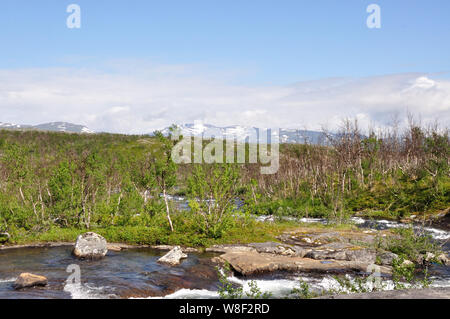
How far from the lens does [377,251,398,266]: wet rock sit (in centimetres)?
2031

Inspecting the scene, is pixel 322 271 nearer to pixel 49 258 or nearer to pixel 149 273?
pixel 149 273

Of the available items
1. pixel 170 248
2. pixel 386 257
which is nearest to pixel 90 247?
pixel 170 248

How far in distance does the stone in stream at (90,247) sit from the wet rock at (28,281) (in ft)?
16.6

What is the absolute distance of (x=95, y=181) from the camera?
27859mm

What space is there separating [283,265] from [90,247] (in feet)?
34.6

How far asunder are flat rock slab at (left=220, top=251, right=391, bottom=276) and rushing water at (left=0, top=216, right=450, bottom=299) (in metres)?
0.65

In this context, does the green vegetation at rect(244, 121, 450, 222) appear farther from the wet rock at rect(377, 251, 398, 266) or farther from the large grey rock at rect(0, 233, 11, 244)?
the large grey rock at rect(0, 233, 11, 244)

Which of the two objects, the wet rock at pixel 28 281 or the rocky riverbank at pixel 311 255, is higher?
the wet rock at pixel 28 281

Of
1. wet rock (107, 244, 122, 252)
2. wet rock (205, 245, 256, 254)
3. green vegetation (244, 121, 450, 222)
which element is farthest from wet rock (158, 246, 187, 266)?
green vegetation (244, 121, 450, 222)

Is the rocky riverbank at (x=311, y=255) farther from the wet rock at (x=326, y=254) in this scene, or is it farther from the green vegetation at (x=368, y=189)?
the green vegetation at (x=368, y=189)

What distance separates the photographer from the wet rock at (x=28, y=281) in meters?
14.3

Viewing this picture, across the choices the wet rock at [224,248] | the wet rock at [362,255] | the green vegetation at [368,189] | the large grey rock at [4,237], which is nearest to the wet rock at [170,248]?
the wet rock at [224,248]

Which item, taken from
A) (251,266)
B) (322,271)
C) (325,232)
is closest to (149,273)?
(251,266)

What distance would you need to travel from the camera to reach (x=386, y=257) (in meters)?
20.8
